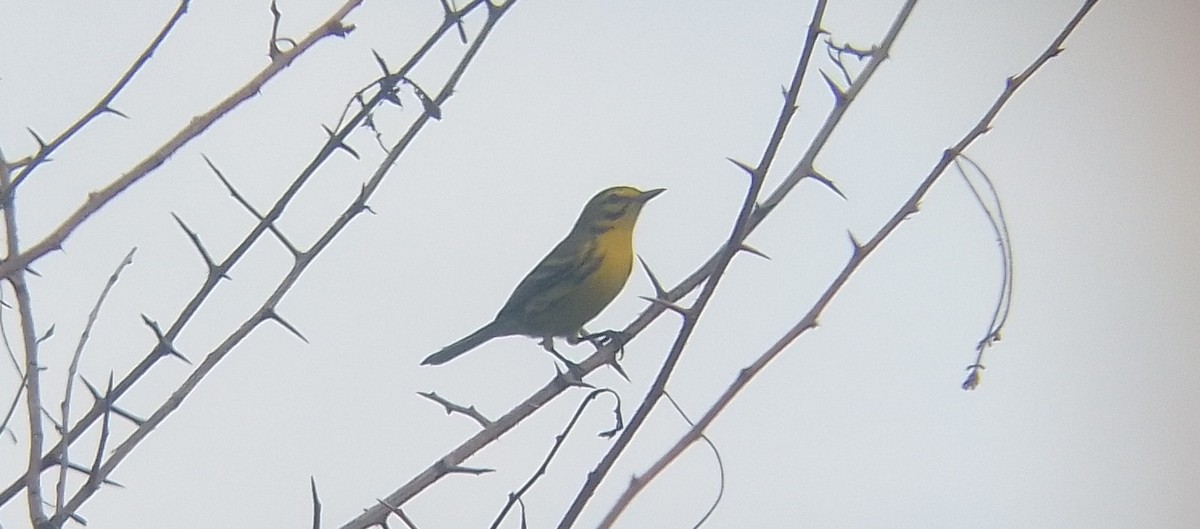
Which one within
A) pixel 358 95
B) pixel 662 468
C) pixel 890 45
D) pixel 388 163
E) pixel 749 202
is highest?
pixel 890 45

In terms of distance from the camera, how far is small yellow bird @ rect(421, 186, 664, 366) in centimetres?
471

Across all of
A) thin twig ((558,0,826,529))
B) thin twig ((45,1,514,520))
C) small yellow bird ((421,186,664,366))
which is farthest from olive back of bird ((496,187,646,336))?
thin twig ((558,0,826,529))

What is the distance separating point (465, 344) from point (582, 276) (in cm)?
61

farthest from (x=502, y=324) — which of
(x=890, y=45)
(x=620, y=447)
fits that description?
(x=620, y=447)

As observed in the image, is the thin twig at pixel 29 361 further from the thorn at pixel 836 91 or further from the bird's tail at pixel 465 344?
the bird's tail at pixel 465 344

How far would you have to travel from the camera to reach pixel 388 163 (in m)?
2.23

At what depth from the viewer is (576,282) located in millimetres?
4727

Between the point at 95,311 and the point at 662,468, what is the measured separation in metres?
1.03

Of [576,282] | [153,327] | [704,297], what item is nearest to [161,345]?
[153,327]

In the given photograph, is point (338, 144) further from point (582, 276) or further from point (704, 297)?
point (582, 276)

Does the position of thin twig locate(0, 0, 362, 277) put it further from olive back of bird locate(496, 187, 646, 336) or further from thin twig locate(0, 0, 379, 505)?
olive back of bird locate(496, 187, 646, 336)

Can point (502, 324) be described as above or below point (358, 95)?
above

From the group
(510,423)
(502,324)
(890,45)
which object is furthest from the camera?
(502,324)

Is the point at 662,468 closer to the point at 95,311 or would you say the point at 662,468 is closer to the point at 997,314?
the point at 997,314
